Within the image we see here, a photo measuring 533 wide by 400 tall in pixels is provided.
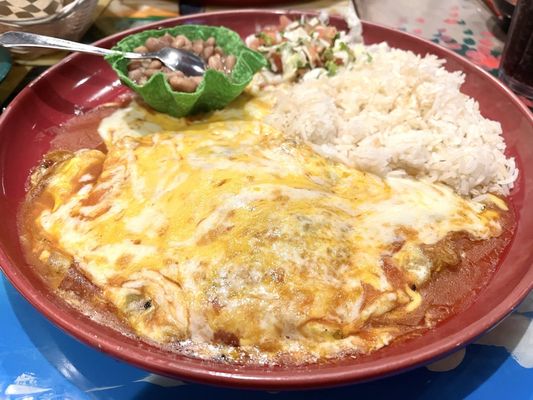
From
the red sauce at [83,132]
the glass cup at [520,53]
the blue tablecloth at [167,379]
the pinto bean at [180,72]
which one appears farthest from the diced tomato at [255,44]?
the blue tablecloth at [167,379]

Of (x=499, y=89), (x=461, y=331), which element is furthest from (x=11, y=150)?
(x=499, y=89)

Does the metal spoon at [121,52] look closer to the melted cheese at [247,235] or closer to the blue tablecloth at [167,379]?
the melted cheese at [247,235]

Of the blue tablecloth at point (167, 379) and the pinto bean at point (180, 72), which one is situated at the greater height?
the pinto bean at point (180, 72)

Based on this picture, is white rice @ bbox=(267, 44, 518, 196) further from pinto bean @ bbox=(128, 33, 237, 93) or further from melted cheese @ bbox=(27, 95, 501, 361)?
pinto bean @ bbox=(128, 33, 237, 93)

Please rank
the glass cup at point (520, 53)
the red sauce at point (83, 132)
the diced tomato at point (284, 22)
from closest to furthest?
1. the red sauce at point (83, 132)
2. the glass cup at point (520, 53)
3. the diced tomato at point (284, 22)

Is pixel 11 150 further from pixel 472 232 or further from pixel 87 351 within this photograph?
pixel 472 232

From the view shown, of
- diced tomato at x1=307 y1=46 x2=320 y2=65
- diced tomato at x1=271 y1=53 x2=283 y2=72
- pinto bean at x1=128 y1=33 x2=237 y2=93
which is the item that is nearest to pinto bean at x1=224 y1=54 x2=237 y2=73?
pinto bean at x1=128 y1=33 x2=237 y2=93

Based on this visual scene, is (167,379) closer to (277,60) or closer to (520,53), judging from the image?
(277,60)

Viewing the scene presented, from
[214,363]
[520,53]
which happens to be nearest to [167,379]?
[214,363]
